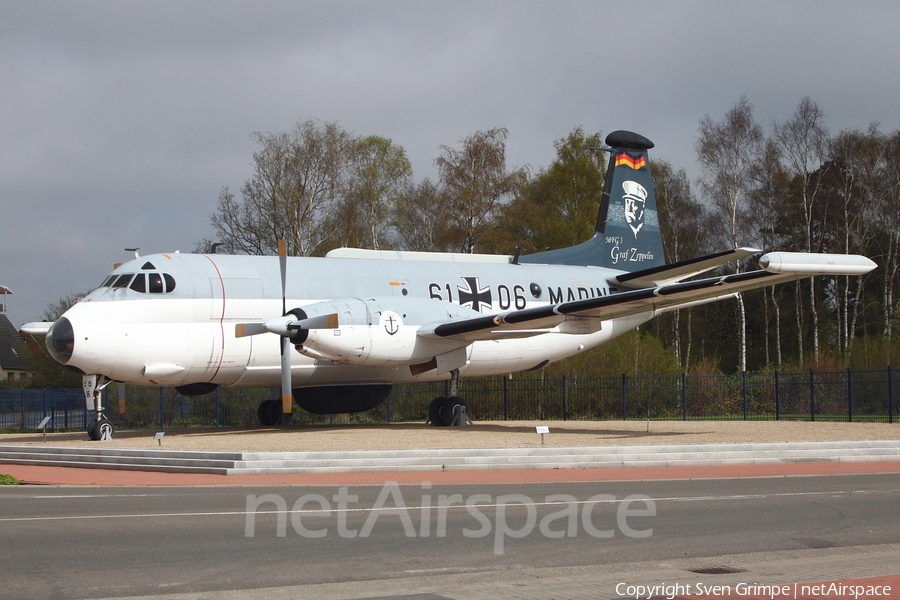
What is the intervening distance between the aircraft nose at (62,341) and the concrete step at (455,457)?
1.88m

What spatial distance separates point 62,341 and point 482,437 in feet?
29.2

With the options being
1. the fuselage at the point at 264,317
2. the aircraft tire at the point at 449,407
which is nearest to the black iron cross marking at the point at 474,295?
the fuselage at the point at 264,317

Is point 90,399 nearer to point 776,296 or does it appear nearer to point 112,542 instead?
point 112,542

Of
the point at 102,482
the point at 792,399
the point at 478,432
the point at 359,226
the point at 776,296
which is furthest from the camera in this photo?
the point at 776,296

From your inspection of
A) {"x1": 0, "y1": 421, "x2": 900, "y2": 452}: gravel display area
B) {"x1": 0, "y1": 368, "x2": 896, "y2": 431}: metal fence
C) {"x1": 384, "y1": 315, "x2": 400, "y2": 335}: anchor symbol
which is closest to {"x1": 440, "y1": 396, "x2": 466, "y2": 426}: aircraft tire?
{"x1": 0, "y1": 421, "x2": 900, "y2": 452}: gravel display area

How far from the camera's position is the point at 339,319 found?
21.0m

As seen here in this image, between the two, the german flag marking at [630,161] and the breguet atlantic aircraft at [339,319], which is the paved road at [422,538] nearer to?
the breguet atlantic aircraft at [339,319]

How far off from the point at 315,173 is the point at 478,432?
84.0ft

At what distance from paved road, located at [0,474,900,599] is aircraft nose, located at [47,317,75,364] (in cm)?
639

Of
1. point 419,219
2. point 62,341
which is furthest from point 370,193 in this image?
point 62,341

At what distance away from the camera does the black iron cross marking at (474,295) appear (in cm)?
2532

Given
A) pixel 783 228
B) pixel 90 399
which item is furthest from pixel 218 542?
pixel 783 228

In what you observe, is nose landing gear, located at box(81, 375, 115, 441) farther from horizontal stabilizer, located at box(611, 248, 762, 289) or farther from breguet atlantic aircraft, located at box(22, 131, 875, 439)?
horizontal stabilizer, located at box(611, 248, 762, 289)

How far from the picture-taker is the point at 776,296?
5594 cm
